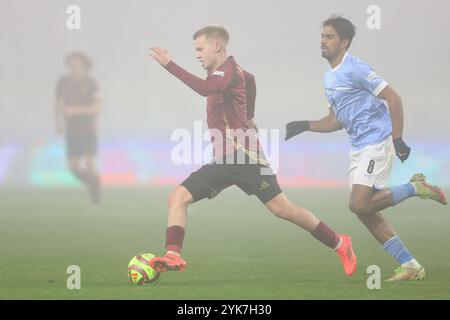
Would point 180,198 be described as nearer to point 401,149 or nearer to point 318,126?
point 318,126

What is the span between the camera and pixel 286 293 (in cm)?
860

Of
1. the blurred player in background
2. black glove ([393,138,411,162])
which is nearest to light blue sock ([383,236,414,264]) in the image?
black glove ([393,138,411,162])

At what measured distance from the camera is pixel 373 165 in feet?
31.2

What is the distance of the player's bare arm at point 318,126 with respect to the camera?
33.0 ft

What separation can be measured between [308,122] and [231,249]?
3.02 meters

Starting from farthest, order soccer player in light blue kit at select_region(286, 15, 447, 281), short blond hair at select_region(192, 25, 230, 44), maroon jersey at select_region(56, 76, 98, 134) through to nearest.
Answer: maroon jersey at select_region(56, 76, 98, 134)
short blond hair at select_region(192, 25, 230, 44)
soccer player in light blue kit at select_region(286, 15, 447, 281)

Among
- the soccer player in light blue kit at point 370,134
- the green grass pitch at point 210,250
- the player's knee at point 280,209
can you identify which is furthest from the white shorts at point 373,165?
the green grass pitch at point 210,250

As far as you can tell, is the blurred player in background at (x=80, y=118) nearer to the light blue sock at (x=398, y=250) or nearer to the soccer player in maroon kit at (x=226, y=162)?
the soccer player in maroon kit at (x=226, y=162)

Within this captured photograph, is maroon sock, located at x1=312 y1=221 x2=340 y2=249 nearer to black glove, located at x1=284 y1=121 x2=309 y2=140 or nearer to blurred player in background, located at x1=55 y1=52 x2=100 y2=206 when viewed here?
black glove, located at x1=284 y1=121 x2=309 y2=140

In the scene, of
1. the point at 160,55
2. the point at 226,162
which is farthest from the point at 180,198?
the point at 160,55

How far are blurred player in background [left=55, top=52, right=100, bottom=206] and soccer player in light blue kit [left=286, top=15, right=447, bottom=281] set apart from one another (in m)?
11.1

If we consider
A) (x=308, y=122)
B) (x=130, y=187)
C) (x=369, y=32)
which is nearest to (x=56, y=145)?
(x=130, y=187)

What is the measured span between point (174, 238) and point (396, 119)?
215 centimetres

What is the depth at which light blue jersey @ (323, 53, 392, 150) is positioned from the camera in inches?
376
